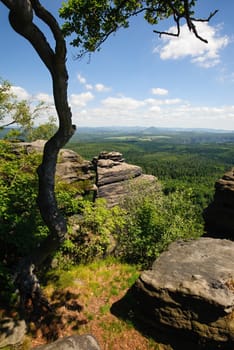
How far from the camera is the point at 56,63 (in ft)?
19.9

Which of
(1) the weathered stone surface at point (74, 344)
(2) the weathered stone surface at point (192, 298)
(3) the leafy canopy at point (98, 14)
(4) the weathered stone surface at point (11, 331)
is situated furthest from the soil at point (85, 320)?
(3) the leafy canopy at point (98, 14)

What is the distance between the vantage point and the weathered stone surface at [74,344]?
6637 mm

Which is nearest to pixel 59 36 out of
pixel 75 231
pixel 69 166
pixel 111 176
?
pixel 75 231

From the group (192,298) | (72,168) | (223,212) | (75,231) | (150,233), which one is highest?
(72,168)

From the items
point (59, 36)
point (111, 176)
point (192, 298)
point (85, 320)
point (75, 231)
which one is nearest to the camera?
point (59, 36)

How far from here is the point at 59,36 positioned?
5.88 m

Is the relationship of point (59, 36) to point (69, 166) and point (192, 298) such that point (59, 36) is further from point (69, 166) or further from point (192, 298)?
point (69, 166)

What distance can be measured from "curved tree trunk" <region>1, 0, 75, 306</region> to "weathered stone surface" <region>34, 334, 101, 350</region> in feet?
8.11

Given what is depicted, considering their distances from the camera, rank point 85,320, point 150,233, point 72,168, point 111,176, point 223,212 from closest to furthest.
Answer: point 85,320
point 150,233
point 223,212
point 72,168
point 111,176

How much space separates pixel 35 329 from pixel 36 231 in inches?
139

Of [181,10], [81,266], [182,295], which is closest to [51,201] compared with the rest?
[182,295]

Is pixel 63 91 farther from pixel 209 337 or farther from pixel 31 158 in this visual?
pixel 209 337

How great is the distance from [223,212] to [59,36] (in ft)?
59.8

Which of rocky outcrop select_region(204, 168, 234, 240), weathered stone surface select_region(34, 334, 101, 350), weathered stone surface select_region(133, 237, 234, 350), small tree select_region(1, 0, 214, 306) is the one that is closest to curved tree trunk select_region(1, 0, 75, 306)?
small tree select_region(1, 0, 214, 306)
